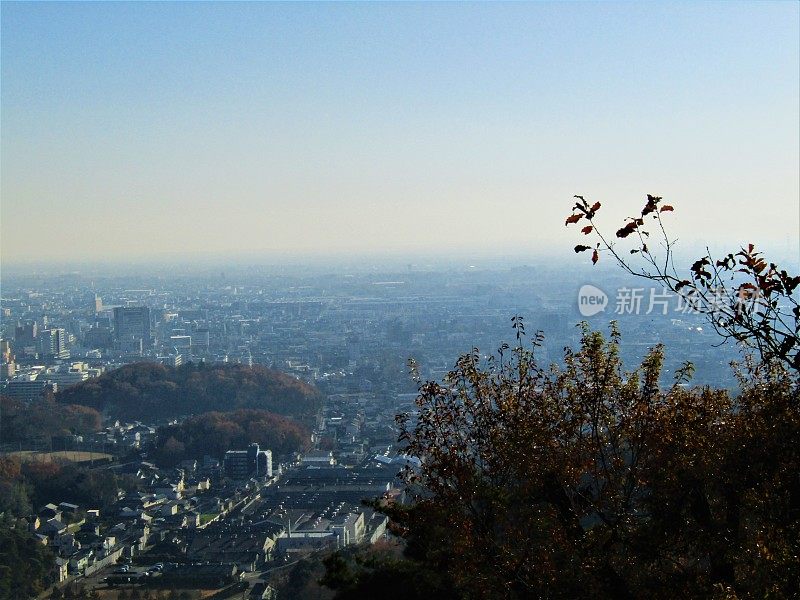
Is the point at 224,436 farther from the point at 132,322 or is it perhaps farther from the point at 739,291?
the point at 739,291

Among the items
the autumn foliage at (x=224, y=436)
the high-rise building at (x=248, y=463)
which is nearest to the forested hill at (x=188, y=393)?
the autumn foliage at (x=224, y=436)

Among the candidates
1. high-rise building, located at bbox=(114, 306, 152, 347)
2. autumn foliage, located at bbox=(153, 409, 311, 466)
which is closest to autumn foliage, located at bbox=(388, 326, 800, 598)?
autumn foliage, located at bbox=(153, 409, 311, 466)

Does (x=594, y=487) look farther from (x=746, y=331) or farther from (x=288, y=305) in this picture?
(x=288, y=305)

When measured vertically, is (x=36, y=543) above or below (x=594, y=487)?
below

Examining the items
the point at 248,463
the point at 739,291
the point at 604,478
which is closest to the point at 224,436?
the point at 248,463

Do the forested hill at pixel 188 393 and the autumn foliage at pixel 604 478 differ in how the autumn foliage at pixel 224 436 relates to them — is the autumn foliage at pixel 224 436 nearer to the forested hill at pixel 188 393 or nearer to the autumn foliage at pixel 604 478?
the forested hill at pixel 188 393

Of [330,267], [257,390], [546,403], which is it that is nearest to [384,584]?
[546,403]
